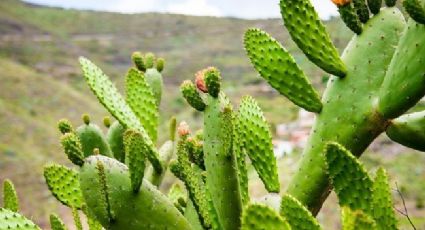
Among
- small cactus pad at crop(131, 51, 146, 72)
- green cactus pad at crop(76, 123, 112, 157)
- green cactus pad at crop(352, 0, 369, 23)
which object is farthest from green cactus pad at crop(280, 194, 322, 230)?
small cactus pad at crop(131, 51, 146, 72)

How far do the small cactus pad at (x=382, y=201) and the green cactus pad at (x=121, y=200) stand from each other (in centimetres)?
52

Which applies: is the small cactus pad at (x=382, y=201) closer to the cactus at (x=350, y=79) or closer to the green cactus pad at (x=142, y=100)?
the cactus at (x=350, y=79)

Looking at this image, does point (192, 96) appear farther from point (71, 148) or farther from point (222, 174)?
point (71, 148)

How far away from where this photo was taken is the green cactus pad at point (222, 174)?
146cm

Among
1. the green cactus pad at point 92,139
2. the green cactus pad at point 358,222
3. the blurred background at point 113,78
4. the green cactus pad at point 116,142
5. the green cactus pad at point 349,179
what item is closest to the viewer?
the green cactus pad at point 358,222

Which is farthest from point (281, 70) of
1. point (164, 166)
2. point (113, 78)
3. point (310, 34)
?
point (113, 78)

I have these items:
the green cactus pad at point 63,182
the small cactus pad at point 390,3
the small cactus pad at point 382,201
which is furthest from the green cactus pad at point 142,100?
the small cactus pad at point 382,201

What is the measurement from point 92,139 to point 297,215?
1008mm

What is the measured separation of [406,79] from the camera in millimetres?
1543

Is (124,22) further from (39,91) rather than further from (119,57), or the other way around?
(39,91)

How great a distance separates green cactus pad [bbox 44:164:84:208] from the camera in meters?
1.86

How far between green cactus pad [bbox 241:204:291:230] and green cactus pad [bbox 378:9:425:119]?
2.43 ft

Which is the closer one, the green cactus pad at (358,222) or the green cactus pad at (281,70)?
the green cactus pad at (358,222)

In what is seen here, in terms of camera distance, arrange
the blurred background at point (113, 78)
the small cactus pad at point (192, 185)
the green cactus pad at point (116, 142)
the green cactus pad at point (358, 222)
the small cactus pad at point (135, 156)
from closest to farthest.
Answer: the green cactus pad at point (358, 222)
the small cactus pad at point (135, 156)
the small cactus pad at point (192, 185)
the green cactus pad at point (116, 142)
the blurred background at point (113, 78)
